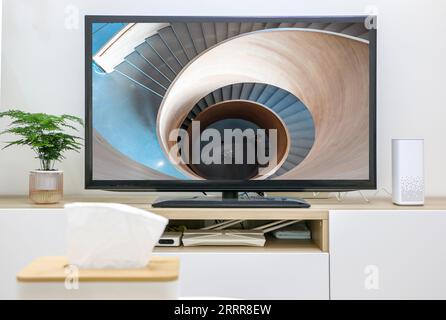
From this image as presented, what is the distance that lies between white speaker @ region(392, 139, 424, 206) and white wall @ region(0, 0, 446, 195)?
0.33 m

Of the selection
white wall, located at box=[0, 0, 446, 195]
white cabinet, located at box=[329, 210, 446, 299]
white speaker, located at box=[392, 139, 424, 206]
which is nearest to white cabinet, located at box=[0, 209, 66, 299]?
white wall, located at box=[0, 0, 446, 195]

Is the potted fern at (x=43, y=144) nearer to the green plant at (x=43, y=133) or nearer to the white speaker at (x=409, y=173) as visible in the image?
the green plant at (x=43, y=133)

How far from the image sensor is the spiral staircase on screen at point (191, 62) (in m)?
2.53

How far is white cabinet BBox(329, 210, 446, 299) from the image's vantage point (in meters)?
2.30

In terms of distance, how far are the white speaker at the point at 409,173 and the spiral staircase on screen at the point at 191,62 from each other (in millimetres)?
424

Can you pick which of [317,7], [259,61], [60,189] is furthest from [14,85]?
[317,7]

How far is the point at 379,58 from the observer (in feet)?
9.18

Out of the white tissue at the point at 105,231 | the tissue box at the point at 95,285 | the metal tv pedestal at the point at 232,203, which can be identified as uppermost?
the white tissue at the point at 105,231

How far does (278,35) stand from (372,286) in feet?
4.10

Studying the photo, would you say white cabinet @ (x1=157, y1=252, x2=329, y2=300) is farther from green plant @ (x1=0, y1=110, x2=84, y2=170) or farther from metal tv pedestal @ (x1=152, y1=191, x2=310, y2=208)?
green plant @ (x1=0, y1=110, x2=84, y2=170)

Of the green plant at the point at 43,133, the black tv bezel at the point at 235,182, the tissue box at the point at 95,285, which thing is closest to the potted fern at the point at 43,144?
the green plant at the point at 43,133

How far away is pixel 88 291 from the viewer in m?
0.98

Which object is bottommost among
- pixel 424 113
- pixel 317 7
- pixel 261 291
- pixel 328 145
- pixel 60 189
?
pixel 261 291
